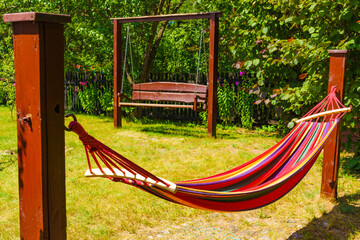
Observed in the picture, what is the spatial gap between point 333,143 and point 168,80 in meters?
6.06

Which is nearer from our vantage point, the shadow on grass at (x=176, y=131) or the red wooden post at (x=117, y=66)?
the shadow on grass at (x=176, y=131)

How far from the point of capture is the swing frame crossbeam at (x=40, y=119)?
175 centimetres

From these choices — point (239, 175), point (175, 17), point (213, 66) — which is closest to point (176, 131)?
point (213, 66)

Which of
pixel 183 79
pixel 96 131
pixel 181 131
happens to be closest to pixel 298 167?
pixel 181 131

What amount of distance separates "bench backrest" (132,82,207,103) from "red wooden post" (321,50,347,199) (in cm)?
350

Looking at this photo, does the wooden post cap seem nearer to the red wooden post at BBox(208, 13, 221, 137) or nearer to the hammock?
the hammock

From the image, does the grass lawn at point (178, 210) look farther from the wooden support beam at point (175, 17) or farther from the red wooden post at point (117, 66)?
the wooden support beam at point (175, 17)

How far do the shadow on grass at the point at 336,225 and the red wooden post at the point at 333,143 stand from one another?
0.66ft

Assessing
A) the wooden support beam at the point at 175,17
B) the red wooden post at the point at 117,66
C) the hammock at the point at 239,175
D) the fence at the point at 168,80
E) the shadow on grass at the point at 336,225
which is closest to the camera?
the hammock at the point at 239,175

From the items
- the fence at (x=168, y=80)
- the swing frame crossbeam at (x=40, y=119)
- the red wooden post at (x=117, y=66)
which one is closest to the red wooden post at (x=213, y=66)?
the fence at (x=168, y=80)

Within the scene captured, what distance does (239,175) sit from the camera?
9.68ft

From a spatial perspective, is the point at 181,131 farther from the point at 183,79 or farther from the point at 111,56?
the point at 111,56

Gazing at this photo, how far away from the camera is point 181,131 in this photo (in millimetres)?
7828

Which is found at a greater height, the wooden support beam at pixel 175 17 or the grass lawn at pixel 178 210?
the wooden support beam at pixel 175 17
